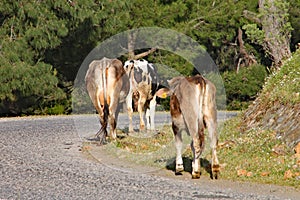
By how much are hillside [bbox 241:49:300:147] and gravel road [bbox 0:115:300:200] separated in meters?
2.74

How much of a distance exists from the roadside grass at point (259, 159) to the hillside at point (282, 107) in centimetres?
24

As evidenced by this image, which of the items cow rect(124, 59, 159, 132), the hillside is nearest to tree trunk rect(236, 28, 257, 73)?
cow rect(124, 59, 159, 132)

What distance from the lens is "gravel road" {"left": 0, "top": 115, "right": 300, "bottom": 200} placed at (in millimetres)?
9836

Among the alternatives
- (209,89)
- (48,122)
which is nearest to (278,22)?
(48,122)

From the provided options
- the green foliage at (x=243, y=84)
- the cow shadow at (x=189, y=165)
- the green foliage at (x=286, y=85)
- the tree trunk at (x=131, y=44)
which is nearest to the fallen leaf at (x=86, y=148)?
the cow shadow at (x=189, y=165)

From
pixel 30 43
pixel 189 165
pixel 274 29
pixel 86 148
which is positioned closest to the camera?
pixel 189 165

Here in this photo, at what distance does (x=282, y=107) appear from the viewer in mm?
14797

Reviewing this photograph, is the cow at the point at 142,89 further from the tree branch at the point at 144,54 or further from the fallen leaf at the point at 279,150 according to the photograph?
the tree branch at the point at 144,54

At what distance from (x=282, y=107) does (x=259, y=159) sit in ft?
8.78

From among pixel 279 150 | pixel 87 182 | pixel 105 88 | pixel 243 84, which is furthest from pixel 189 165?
pixel 243 84

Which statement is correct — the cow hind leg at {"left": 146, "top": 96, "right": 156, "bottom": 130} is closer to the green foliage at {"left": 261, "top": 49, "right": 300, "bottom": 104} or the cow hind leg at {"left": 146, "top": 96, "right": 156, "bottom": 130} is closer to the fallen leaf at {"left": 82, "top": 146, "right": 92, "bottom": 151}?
the green foliage at {"left": 261, "top": 49, "right": 300, "bottom": 104}

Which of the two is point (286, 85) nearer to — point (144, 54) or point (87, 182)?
point (87, 182)

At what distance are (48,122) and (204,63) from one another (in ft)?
58.0

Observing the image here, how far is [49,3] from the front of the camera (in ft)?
103
